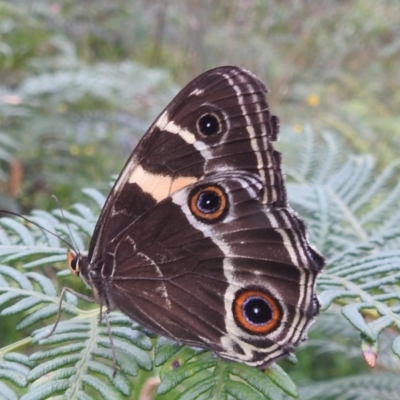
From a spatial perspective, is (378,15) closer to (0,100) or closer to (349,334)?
(0,100)

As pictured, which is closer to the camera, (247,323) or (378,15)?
(247,323)

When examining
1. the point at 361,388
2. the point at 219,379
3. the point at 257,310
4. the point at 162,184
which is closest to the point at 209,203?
the point at 162,184

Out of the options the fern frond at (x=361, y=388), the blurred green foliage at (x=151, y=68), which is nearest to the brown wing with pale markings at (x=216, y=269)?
the fern frond at (x=361, y=388)

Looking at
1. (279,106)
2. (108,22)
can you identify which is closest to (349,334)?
(279,106)

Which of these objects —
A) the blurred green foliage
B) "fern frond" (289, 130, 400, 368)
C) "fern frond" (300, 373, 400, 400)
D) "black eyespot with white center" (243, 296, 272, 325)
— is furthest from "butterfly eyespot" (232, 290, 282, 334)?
the blurred green foliage

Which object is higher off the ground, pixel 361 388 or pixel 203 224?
pixel 203 224

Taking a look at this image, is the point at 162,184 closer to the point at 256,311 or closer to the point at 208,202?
the point at 208,202
